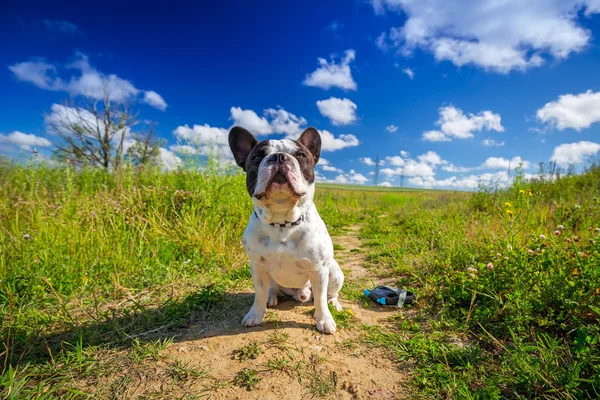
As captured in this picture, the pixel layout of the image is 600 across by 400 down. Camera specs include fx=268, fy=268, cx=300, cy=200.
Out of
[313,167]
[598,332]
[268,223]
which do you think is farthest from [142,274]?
[598,332]

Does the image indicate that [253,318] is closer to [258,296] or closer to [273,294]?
[258,296]

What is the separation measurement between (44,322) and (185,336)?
4.13 feet

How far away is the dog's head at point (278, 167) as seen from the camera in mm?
2016

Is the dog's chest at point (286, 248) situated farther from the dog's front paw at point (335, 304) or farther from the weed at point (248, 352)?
the dog's front paw at point (335, 304)

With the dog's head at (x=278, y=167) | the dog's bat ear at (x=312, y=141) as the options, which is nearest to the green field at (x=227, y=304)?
the dog's head at (x=278, y=167)

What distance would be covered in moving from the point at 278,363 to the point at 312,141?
1.89 meters

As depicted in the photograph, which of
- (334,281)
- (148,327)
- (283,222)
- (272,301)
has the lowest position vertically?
(148,327)

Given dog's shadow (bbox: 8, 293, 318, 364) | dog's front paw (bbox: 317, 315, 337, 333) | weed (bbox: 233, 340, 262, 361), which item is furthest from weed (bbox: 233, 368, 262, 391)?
dog's front paw (bbox: 317, 315, 337, 333)

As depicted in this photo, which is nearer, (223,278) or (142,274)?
(142,274)

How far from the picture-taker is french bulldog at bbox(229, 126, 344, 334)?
80.4 inches

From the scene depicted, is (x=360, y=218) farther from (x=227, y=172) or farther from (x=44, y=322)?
(x=44, y=322)

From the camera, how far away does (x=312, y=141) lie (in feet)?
8.52

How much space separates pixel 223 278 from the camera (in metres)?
3.64

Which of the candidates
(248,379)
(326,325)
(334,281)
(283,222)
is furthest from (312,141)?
(248,379)
